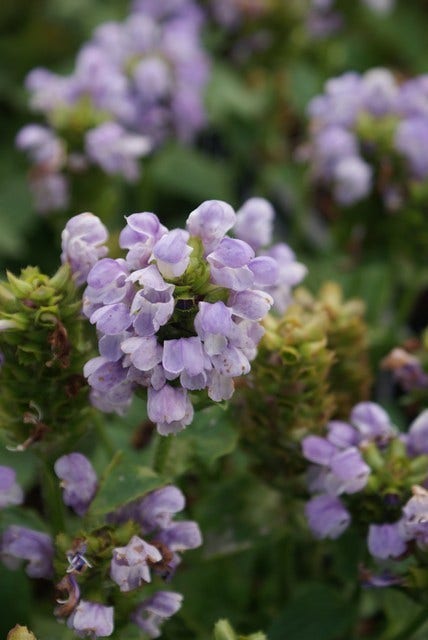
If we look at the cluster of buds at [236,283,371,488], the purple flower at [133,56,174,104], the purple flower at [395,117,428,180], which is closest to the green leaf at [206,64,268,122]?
the purple flower at [133,56,174,104]

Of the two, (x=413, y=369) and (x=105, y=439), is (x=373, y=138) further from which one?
(x=105, y=439)

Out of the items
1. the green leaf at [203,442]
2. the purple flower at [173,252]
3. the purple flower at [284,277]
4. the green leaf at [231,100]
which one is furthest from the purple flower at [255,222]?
the green leaf at [231,100]

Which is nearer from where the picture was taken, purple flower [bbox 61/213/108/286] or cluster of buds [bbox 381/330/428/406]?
purple flower [bbox 61/213/108/286]

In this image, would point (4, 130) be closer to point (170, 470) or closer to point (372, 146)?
point (372, 146)

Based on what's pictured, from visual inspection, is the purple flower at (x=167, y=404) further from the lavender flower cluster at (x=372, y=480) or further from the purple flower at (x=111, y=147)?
the purple flower at (x=111, y=147)

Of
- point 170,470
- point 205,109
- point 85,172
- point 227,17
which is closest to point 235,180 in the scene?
point 205,109

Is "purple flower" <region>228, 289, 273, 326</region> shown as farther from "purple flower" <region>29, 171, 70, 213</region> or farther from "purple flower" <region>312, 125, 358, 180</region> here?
"purple flower" <region>29, 171, 70, 213</region>
